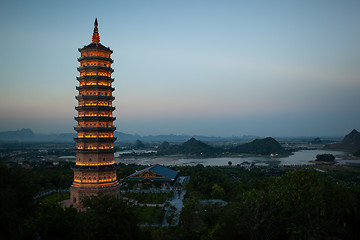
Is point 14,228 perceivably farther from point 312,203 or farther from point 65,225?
point 312,203

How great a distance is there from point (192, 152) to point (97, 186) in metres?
121

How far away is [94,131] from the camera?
99.2 feet

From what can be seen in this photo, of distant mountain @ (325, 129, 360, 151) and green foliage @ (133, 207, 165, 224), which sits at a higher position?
distant mountain @ (325, 129, 360, 151)

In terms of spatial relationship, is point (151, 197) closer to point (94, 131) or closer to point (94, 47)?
point (94, 131)

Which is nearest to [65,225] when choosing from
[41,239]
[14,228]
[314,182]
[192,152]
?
[41,239]

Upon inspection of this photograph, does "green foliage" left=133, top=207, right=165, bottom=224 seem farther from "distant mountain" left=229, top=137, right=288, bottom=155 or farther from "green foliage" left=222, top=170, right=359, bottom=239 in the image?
"distant mountain" left=229, top=137, right=288, bottom=155

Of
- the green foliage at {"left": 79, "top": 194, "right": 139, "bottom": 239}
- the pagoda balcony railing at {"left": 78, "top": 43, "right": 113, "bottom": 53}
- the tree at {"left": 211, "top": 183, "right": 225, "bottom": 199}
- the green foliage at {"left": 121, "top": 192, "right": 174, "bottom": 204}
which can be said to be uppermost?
the pagoda balcony railing at {"left": 78, "top": 43, "right": 113, "bottom": 53}

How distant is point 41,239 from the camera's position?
15.4 m

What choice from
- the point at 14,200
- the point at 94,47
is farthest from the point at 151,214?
the point at 94,47

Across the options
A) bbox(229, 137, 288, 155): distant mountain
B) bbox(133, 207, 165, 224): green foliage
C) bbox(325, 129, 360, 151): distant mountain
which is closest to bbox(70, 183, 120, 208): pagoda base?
bbox(133, 207, 165, 224): green foliage

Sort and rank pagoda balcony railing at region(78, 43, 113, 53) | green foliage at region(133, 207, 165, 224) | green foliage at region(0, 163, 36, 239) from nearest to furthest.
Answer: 1. green foliage at region(0, 163, 36, 239)
2. green foliage at region(133, 207, 165, 224)
3. pagoda balcony railing at region(78, 43, 113, 53)

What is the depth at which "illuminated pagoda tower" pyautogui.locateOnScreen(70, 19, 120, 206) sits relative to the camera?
30.0 m

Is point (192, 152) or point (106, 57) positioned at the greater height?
point (106, 57)

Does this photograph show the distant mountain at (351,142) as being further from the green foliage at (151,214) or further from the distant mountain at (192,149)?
the green foliage at (151,214)
